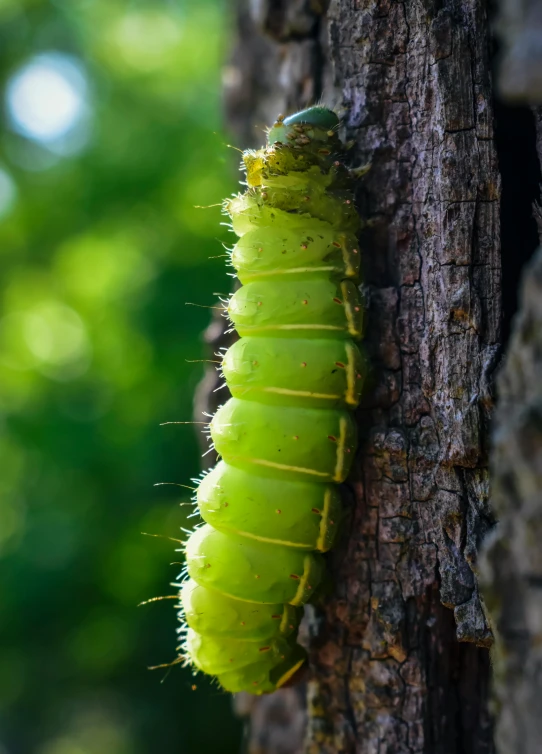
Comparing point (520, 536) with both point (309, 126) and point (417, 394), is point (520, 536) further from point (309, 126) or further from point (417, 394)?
point (309, 126)

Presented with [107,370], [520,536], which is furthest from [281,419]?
[107,370]

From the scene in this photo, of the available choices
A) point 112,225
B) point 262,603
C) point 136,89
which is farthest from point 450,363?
point 136,89

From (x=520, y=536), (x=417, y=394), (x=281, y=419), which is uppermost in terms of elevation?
(x=417, y=394)

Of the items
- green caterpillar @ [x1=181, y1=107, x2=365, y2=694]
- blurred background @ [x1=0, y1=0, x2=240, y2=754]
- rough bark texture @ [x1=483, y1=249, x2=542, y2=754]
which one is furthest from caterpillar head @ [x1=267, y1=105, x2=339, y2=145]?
blurred background @ [x1=0, y1=0, x2=240, y2=754]

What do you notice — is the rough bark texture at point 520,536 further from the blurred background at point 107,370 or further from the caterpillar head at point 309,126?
the blurred background at point 107,370

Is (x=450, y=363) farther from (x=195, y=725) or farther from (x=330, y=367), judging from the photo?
(x=195, y=725)
